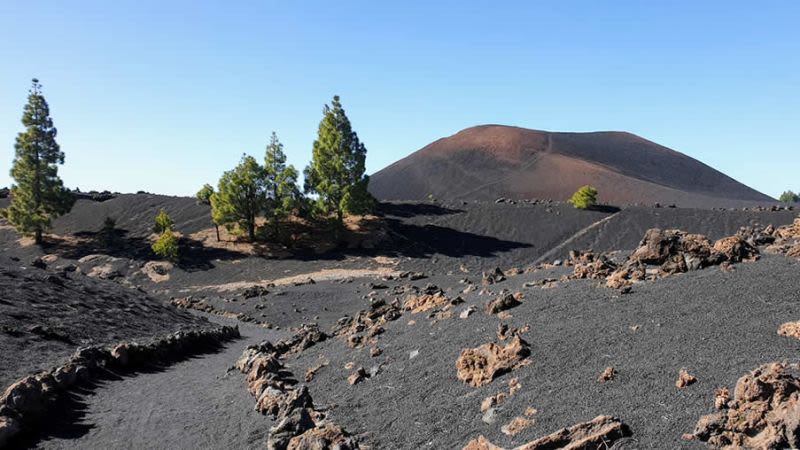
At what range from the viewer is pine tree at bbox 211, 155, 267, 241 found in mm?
49375

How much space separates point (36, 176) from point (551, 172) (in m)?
Result: 82.7

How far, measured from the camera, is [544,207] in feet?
193

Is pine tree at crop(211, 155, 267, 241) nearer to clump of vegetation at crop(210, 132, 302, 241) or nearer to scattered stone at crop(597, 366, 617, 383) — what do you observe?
clump of vegetation at crop(210, 132, 302, 241)

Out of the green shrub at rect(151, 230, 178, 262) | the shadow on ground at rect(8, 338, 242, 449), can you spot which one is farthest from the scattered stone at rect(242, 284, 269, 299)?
the shadow on ground at rect(8, 338, 242, 449)

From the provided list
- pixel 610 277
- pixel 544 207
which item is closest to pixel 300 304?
pixel 610 277

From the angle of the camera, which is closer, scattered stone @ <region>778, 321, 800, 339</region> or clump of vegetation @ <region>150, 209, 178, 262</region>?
scattered stone @ <region>778, 321, 800, 339</region>

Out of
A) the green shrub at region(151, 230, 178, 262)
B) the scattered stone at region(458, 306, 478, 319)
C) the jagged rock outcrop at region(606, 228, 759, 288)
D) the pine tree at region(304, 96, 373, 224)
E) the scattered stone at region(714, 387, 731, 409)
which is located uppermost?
the pine tree at region(304, 96, 373, 224)

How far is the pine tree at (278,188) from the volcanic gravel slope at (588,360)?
32961 millimetres

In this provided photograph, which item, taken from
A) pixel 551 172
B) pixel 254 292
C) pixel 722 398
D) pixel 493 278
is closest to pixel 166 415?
pixel 722 398

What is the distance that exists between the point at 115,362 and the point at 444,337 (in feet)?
41.3

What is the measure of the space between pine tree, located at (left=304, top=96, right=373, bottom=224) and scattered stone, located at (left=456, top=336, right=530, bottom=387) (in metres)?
37.8

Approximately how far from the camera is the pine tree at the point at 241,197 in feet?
162

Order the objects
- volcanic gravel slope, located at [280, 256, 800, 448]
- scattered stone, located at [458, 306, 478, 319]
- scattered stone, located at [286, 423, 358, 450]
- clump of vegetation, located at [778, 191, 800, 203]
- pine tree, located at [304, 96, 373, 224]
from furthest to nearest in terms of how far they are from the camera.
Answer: clump of vegetation, located at [778, 191, 800, 203]
pine tree, located at [304, 96, 373, 224]
scattered stone, located at [458, 306, 478, 319]
scattered stone, located at [286, 423, 358, 450]
volcanic gravel slope, located at [280, 256, 800, 448]

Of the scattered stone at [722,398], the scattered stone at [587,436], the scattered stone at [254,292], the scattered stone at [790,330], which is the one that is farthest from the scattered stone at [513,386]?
the scattered stone at [254,292]
